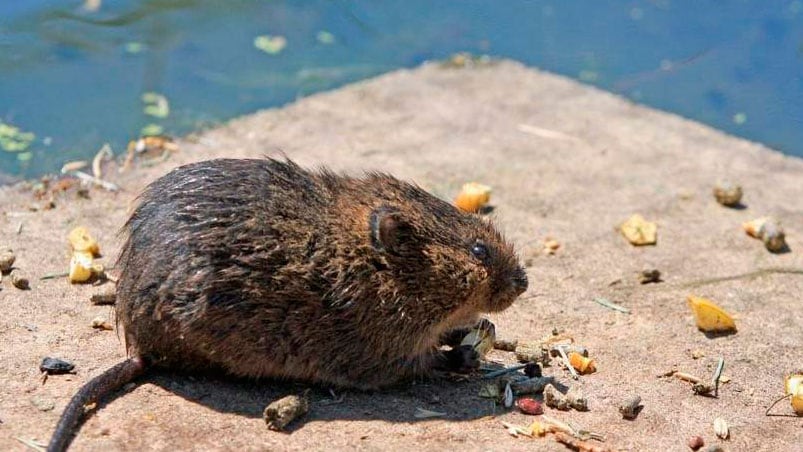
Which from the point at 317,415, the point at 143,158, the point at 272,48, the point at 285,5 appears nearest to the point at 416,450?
the point at 317,415

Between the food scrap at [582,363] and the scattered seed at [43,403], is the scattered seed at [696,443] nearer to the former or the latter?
the food scrap at [582,363]

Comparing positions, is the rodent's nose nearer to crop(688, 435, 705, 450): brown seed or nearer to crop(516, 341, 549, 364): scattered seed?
crop(516, 341, 549, 364): scattered seed

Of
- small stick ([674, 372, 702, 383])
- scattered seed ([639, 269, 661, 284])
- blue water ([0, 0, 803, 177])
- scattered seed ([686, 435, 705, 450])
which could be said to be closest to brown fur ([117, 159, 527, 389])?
small stick ([674, 372, 702, 383])

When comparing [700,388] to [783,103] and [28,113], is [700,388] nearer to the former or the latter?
[783,103]

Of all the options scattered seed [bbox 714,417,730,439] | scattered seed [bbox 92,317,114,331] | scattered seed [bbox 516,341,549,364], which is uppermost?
scattered seed [bbox 714,417,730,439]

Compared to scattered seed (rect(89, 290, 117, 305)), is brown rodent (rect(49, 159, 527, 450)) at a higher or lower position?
higher

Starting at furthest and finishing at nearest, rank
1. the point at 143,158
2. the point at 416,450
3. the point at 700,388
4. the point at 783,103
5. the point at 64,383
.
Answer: the point at 783,103 < the point at 143,158 < the point at 700,388 < the point at 64,383 < the point at 416,450

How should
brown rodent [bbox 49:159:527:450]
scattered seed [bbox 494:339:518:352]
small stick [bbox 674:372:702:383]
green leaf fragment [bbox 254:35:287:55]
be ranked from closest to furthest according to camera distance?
brown rodent [bbox 49:159:527:450] < small stick [bbox 674:372:702:383] < scattered seed [bbox 494:339:518:352] < green leaf fragment [bbox 254:35:287:55]

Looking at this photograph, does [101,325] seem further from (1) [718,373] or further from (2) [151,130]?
(2) [151,130]
